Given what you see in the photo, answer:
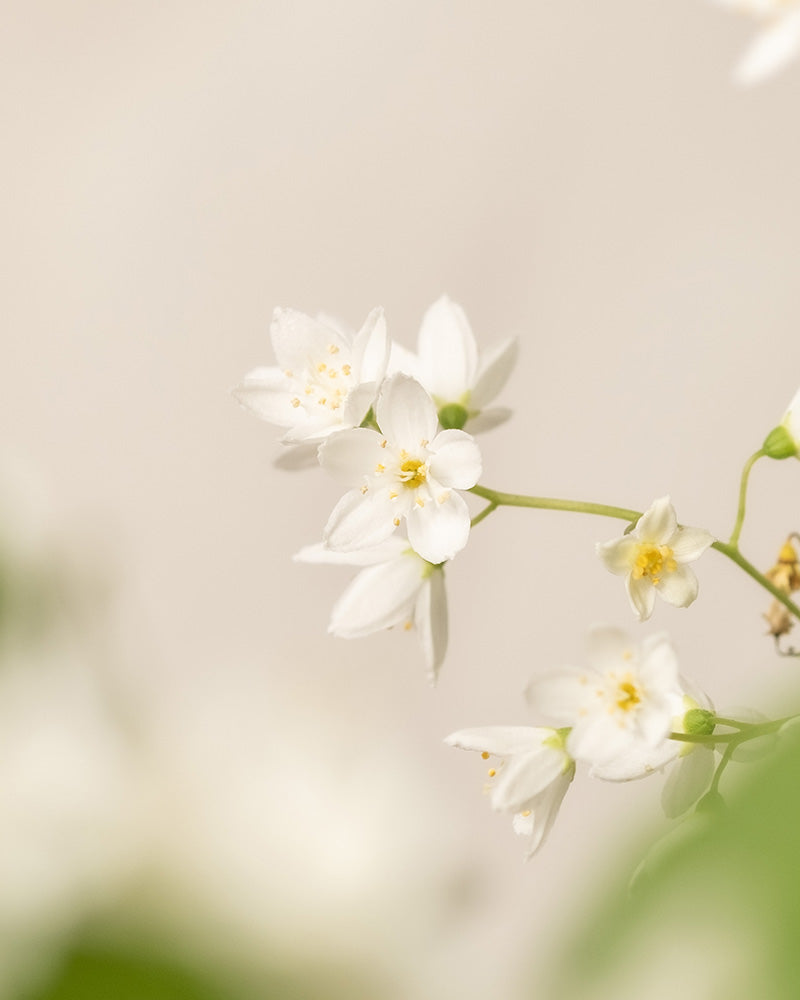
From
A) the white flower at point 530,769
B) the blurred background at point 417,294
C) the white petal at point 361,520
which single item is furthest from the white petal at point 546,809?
the blurred background at point 417,294

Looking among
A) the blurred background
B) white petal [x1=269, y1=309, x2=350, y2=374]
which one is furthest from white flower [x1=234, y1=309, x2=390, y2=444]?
the blurred background

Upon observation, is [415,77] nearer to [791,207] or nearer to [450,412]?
[791,207]

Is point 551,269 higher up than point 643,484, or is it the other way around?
point 551,269

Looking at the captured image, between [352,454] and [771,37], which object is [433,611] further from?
[771,37]

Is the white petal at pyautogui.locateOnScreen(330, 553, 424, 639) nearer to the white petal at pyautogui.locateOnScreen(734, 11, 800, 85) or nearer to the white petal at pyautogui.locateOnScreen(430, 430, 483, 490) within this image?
the white petal at pyautogui.locateOnScreen(430, 430, 483, 490)

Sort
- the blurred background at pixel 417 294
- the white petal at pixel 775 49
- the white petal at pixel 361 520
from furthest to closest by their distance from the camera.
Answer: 1. the blurred background at pixel 417 294
2. the white petal at pixel 361 520
3. the white petal at pixel 775 49

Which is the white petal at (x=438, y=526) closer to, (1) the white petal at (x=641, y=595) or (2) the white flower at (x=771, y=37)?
(1) the white petal at (x=641, y=595)

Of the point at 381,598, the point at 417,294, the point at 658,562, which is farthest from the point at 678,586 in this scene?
the point at 417,294

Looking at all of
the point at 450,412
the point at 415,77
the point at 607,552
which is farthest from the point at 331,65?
the point at 607,552
